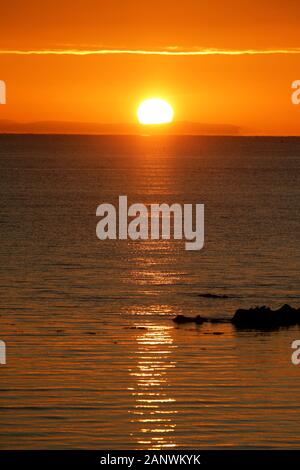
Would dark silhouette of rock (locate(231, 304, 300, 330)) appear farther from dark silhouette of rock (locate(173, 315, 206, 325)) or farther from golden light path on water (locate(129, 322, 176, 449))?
golden light path on water (locate(129, 322, 176, 449))

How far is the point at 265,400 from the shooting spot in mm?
39750

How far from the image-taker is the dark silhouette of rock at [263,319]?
52.4m

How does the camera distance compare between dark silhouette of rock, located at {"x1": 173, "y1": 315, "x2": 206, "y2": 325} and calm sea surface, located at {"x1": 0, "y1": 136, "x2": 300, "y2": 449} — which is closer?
calm sea surface, located at {"x1": 0, "y1": 136, "x2": 300, "y2": 449}

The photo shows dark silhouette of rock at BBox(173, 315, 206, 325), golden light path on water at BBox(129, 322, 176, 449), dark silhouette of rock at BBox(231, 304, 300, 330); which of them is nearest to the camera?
golden light path on water at BBox(129, 322, 176, 449)

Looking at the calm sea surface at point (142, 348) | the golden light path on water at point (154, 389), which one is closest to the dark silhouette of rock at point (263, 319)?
the calm sea surface at point (142, 348)

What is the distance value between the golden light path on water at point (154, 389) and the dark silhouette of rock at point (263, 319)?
10.1 feet

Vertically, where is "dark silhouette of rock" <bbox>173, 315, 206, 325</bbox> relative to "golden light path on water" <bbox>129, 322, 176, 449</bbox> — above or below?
above

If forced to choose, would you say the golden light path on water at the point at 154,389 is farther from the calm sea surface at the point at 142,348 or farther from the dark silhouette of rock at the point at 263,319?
the dark silhouette of rock at the point at 263,319

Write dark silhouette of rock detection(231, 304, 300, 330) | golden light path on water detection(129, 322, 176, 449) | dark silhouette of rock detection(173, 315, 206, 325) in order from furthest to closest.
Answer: dark silhouette of rock detection(173, 315, 206, 325)
dark silhouette of rock detection(231, 304, 300, 330)
golden light path on water detection(129, 322, 176, 449)

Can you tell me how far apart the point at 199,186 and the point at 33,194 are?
3623 cm

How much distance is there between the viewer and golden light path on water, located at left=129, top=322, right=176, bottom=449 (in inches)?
1404

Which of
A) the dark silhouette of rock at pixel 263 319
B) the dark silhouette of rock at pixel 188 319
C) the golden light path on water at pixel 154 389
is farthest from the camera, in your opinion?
the dark silhouette of rock at pixel 188 319

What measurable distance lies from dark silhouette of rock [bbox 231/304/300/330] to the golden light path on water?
3088mm

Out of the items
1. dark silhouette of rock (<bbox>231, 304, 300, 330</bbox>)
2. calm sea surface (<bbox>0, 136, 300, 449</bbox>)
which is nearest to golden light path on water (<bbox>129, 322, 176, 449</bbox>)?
calm sea surface (<bbox>0, 136, 300, 449</bbox>)
